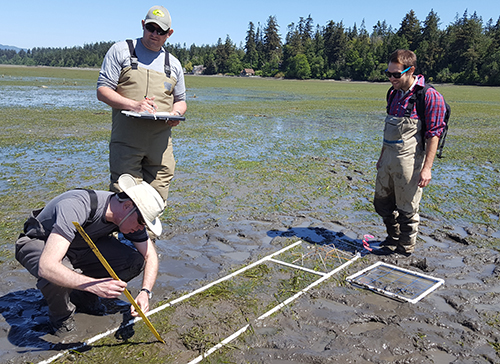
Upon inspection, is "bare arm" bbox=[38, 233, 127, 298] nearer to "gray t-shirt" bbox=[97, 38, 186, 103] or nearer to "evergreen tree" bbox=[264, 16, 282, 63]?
"gray t-shirt" bbox=[97, 38, 186, 103]

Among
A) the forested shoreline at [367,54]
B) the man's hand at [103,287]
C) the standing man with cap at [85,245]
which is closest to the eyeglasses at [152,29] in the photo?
the standing man with cap at [85,245]

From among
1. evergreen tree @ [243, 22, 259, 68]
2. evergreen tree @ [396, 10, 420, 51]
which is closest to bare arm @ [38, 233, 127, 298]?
evergreen tree @ [396, 10, 420, 51]

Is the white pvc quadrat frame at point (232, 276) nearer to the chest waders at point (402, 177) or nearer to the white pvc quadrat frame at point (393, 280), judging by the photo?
the white pvc quadrat frame at point (393, 280)

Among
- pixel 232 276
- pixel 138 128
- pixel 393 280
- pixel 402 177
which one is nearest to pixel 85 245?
pixel 138 128

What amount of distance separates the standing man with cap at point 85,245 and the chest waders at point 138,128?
888mm

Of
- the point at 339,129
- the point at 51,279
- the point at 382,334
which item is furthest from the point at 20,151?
the point at 339,129

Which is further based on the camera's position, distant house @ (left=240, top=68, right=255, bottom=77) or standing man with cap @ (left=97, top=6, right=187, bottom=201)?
distant house @ (left=240, top=68, right=255, bottom=77)

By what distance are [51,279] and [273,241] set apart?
3058 millimetres

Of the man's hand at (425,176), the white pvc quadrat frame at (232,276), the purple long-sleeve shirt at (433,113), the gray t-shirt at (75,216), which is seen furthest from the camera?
→ the man's hand at (425,176)

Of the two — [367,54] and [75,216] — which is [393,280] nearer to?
[75,216]

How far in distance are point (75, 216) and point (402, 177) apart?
11.7 ft

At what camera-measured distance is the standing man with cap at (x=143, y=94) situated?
4.02m

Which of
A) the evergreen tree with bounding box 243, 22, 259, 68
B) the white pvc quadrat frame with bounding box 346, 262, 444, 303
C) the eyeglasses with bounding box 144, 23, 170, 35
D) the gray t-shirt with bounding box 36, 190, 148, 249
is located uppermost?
the evergreen tree with bounding box 243, 22, 259, 68

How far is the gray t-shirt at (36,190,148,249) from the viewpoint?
9.77ft
